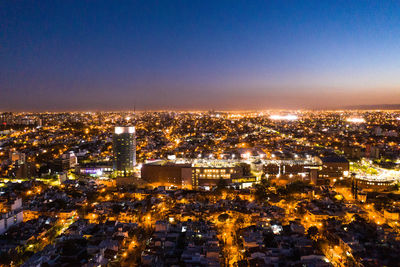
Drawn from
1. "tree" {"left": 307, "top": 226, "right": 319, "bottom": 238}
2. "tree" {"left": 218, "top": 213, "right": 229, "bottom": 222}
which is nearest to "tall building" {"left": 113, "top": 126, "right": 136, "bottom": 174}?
"tree" {"left": 218, "top": 213, "right": 229, "bottom": 222}

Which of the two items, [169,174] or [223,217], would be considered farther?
[169,174]

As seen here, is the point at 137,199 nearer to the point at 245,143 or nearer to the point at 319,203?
the point at 319,203

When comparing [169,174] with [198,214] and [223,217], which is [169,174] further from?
[223,217]

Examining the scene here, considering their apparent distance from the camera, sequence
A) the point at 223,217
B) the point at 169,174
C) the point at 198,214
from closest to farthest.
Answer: the point at 223,217
the point at 198,214
the point at 169,174

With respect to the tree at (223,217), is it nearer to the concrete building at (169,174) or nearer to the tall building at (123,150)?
the concrete building at (169,174)

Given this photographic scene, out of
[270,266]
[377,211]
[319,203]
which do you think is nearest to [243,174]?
[319,203]

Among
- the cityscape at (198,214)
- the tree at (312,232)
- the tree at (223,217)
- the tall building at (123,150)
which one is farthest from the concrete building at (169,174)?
the tree at (312,232)

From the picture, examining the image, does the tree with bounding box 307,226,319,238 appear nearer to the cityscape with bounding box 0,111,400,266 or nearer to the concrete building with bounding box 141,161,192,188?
the cityscape with bounding box 0,111,400,266

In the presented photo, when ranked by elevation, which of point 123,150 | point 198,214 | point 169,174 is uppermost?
point 123,150

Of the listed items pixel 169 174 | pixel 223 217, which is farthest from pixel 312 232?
pixel 169 174
